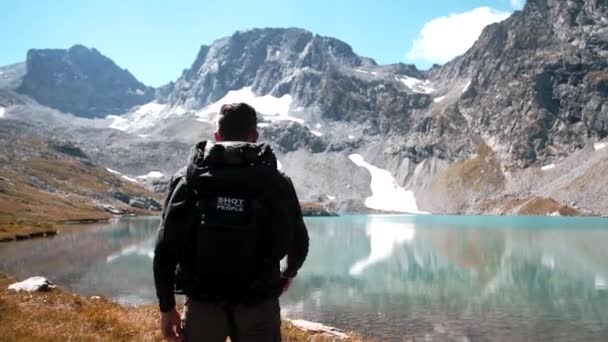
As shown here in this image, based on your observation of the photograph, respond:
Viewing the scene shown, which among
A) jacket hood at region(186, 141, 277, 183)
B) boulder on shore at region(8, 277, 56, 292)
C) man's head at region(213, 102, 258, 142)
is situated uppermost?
man's head at region(213, 102, 258, 142)

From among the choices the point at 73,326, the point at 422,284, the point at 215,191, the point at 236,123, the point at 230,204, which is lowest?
the point at 422,284

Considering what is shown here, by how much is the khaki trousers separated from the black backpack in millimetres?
131

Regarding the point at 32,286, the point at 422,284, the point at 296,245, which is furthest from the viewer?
the point at 422,284

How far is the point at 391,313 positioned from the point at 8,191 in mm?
160660

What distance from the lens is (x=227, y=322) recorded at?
593 centimetres

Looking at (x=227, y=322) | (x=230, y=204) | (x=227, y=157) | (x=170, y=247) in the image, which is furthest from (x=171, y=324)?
(x=227, y=157)

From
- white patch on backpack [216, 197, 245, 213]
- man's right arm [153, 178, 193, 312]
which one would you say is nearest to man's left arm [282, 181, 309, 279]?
white patch on backpack [216, 197, 245, 213]

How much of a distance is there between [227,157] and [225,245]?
1004 mm

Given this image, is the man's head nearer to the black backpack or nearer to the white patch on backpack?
the black backpack

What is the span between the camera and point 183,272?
5.96 meters

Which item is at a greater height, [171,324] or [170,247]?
[170,247]

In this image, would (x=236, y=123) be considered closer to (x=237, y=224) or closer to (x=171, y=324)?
(x=237, y=224)

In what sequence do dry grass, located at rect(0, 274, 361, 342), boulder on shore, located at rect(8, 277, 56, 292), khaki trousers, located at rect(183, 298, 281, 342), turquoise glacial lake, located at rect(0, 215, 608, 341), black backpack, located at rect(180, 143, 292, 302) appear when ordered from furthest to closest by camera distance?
turquoise glacial lake, located at rect(0, 215, 608, 341) < boulder on shore, located at rect(8, 277, 56, 292) < dry grass, located at rect(0, 274, 361, 342) < khaki trousers, located at rect(183, 298, 281, 342) < black backpack, located at rect(180, 143, 292, 302)

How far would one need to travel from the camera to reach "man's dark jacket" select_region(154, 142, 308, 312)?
595 cm
